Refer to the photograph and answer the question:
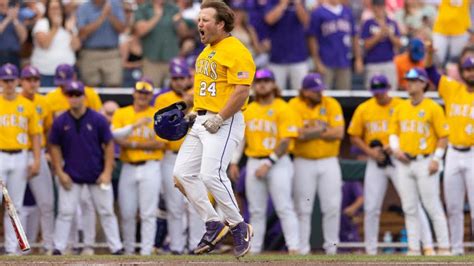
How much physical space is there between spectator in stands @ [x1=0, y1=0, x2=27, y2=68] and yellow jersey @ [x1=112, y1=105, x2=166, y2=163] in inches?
92.3

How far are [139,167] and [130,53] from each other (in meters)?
3.15

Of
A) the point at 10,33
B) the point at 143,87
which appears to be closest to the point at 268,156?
the point at 143,87

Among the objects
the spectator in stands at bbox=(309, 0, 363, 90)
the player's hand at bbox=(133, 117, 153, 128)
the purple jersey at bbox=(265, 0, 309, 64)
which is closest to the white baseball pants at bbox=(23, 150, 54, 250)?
the player's hand at bbox=(133, 117, 153, 128)

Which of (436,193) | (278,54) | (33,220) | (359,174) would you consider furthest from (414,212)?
(33,220)

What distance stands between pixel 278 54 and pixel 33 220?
3934mm

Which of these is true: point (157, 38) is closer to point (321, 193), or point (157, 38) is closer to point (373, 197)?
point (321, 193)

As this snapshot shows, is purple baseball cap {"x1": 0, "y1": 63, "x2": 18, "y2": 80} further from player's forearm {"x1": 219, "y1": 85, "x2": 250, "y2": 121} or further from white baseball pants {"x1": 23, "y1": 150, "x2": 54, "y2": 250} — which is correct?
player's forearm {"x1": 219, "y1": 85, "x2": 250, "y2": 121}

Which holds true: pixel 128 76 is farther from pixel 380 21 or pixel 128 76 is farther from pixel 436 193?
pixel 436 193

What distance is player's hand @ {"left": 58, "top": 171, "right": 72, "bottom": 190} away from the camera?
41.4 ft

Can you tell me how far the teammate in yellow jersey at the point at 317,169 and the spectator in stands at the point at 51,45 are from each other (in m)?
3.28

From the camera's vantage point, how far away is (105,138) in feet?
41.9

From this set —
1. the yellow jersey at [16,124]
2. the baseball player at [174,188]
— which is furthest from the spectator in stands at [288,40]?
the yellow jersey at [16,124]

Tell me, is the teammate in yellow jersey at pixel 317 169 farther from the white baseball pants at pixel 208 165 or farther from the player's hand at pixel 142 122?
the white baseball pants at pixel 208 165

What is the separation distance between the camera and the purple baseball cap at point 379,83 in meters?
13.3
